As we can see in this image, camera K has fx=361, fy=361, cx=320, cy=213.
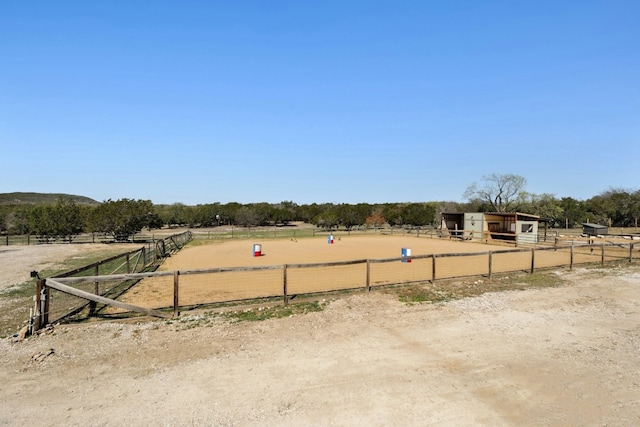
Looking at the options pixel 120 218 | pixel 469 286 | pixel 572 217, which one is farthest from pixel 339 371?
pixel 572 217

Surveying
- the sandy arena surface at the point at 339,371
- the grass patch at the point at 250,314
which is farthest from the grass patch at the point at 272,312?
the sandy arena surface at the point at 339,371

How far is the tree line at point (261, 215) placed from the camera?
36781 millimetres

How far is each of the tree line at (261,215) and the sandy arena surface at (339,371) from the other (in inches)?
1260

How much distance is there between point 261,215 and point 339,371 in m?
74.2

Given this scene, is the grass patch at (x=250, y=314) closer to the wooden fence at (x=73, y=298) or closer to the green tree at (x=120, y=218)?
the wooden fence at (x=73, y=298)

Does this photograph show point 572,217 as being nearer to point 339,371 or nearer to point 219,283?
point 219,283

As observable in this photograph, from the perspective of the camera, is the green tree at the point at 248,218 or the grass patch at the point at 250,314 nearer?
the grass patch at the point at 250,314

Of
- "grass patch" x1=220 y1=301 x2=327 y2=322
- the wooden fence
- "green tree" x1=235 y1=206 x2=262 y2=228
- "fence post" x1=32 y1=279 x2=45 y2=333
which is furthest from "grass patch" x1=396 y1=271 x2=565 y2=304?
"green tree" x1=235 y1=206 x2=262 y2=228

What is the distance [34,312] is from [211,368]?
474cm

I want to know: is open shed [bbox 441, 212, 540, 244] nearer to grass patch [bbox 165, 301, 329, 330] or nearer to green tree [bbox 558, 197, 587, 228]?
grass patch [bbox 165, 301, 329, 330]

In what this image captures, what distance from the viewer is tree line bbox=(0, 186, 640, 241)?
36781 mm

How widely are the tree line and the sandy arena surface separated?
31994 millimetres

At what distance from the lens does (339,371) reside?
222 inches

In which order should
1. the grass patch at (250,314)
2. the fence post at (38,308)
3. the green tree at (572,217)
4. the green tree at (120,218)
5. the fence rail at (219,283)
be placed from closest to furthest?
the fence post at (38,308) < the grass patch at (250,314) < the fence rail at (219,283) < the green tree at (120,218) < the green tree at (572,217)
